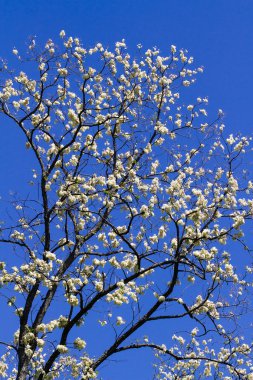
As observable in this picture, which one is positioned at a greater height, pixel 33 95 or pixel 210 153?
pixel 33 95

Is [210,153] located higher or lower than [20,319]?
higher

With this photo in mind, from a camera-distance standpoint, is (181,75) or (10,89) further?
(181,75)

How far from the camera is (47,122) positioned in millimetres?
14047

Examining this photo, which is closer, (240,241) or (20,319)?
(240,241)

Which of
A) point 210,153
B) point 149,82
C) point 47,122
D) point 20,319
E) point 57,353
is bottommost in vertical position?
point 57,353

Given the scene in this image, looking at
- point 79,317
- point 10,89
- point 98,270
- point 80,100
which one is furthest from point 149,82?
point 79,317

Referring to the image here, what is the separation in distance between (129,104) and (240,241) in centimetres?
509

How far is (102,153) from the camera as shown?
14.0 meters

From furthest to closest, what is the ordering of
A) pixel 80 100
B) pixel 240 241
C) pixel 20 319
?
pixel 80 100, pixel 20 319, pixel 240 241

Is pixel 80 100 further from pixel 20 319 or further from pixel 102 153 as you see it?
pixel 20 319

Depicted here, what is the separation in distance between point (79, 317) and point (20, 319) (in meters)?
1.50

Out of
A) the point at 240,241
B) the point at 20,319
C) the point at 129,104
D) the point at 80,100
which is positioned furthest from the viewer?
the point at 129,104

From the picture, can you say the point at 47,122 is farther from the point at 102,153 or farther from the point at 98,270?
the point at 98,270

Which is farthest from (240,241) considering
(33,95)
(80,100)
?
(33,95)
